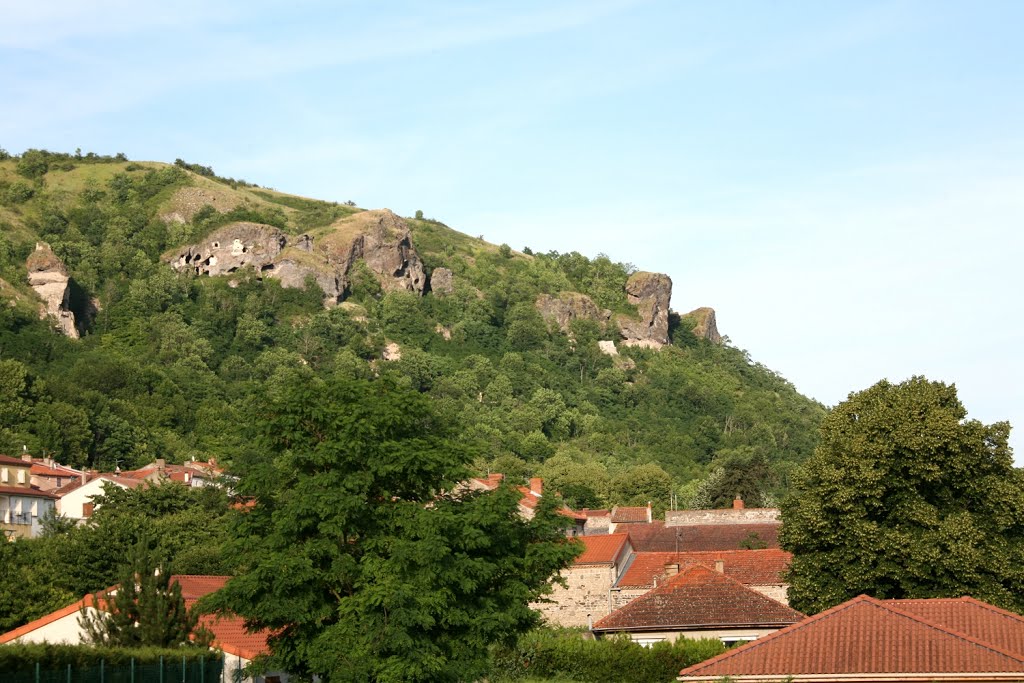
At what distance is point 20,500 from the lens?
319ft

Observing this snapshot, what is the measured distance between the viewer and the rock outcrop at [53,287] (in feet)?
529

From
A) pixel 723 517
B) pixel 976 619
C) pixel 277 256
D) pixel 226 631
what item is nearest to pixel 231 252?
pixel 277 256

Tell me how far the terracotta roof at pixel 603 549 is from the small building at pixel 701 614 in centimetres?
1324

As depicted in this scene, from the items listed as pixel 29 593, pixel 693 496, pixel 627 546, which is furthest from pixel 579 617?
pixel 693 496

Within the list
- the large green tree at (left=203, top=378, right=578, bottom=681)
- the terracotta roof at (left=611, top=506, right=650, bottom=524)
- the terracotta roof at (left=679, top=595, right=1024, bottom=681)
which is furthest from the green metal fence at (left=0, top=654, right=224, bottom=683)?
the terracotta roof at (left=611, top=506, right=650, bottom=524)

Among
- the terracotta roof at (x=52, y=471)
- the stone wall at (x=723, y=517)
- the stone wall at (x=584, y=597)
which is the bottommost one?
the stone wall at (x=584, y=597)

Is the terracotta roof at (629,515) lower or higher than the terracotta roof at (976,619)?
lower

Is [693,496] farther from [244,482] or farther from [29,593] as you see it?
[244,482]

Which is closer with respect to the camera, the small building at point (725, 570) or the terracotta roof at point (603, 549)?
the small building at point (725, 570)

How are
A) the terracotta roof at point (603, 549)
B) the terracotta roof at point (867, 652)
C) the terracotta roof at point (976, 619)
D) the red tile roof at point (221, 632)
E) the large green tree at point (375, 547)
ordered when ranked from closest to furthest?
1. the terracotta roof at point (867, 652)
2. the terracotta roof at point (976, 619)
3. the large green tree at point (375, 547)
4. the red tile roof at point (221, 632)
5. the terracotta roof at point (603, 549)

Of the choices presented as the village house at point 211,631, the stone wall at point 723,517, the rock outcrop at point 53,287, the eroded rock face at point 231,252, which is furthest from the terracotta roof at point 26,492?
the eroded rock face at point 231,252

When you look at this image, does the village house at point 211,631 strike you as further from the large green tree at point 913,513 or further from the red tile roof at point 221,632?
the large green tree at point 913,513

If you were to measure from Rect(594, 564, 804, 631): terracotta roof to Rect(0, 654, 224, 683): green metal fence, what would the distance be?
526 inches

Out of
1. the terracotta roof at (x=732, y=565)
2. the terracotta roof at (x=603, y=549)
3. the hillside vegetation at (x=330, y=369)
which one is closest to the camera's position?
the terracotta roof at (x=732, y=565)
